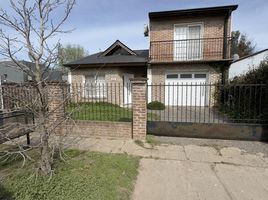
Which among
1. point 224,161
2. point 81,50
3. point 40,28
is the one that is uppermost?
point 81,50

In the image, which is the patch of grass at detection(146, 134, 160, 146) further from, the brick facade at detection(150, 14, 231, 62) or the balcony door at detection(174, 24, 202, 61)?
the balcony door at detection(174, 24, 202, 61)

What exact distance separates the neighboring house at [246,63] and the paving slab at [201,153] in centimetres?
658

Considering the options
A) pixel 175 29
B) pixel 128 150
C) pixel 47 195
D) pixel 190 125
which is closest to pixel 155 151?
pixel 128 150

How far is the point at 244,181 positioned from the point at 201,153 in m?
1.28

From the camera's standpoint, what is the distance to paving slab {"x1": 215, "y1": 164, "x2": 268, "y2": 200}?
2884 mm

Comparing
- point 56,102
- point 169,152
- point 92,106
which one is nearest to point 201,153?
point 169,152

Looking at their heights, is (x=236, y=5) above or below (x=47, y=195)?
above

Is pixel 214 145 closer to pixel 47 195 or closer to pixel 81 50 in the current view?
pixel 47 195

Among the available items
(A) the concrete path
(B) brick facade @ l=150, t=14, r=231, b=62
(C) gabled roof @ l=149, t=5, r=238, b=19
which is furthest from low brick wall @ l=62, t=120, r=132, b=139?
(C) gabled roof @ l=149, t=5, r=238, b=19

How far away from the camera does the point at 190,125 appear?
17.8 feet

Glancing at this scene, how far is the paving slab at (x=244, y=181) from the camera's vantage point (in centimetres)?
288

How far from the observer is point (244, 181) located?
3268mm

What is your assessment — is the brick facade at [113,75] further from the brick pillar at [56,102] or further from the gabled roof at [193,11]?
the brick pillar at [56,102]

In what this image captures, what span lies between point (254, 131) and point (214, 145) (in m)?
1.22
